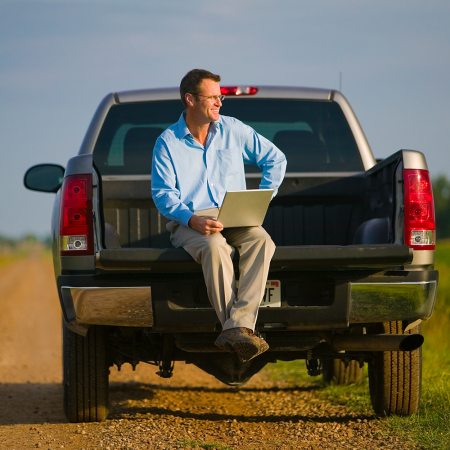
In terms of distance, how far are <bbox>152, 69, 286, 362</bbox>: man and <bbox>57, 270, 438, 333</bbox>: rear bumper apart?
0.16m

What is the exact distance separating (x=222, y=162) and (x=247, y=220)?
46 centimetres

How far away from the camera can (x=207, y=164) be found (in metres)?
4.12

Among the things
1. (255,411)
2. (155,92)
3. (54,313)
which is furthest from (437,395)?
(54,313)

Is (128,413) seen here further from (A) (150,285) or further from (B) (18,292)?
(B) (18,292)

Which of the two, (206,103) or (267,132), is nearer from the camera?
(206,103)

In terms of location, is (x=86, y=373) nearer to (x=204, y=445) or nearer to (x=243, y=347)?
(x=204, y=445)

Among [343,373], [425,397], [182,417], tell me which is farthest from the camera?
[343,373]

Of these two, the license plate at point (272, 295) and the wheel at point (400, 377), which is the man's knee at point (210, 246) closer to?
the license plate at point (272, 295)

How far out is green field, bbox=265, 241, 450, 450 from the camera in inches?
158

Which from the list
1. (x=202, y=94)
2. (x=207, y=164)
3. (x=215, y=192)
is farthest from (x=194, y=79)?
(x=215, y=192)

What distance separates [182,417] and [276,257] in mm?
1625

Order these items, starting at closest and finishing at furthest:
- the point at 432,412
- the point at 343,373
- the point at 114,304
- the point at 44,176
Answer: the point at 114,304 < the point at 432,412 < the point at 44,176 < the point at 343,373

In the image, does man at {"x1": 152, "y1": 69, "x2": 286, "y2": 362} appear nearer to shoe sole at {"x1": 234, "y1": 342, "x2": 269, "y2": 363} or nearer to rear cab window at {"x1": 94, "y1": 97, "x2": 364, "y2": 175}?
shoe sole at {"x1": 234, "y1": 342, "x2": 269, "y2": 363}

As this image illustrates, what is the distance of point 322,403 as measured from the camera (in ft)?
17.6
